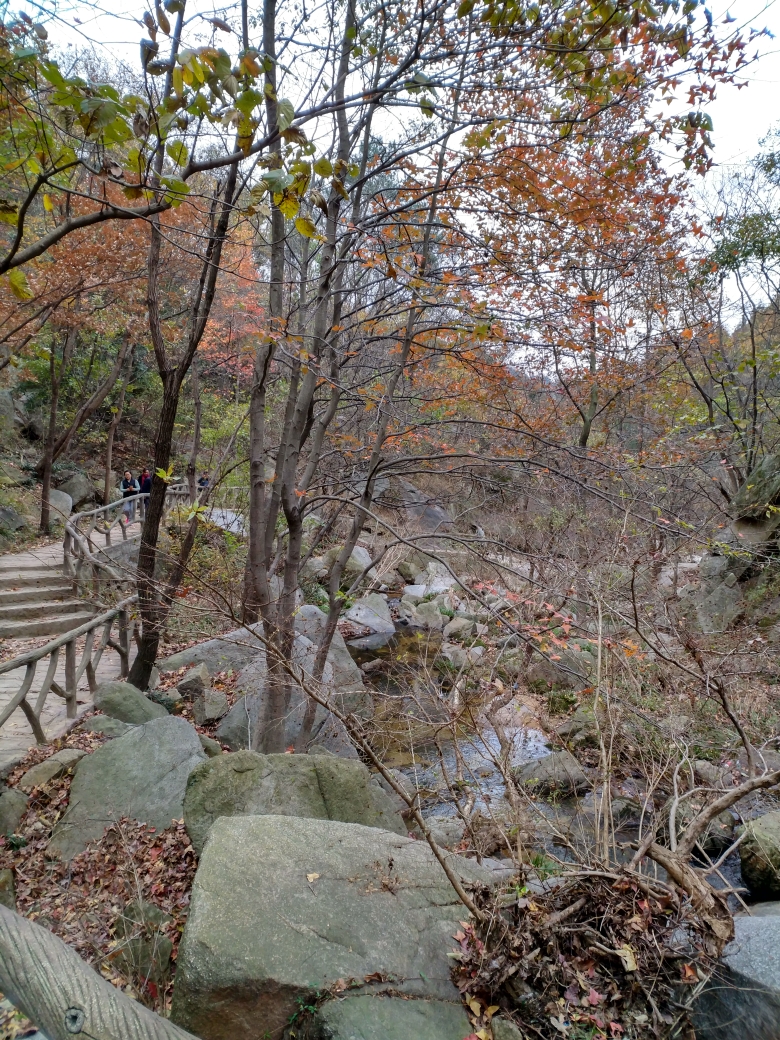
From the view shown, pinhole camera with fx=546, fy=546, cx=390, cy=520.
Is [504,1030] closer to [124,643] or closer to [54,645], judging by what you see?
[54,645]

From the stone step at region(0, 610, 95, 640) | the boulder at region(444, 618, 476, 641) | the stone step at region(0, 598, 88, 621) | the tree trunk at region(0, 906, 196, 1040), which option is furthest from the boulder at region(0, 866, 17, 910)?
the boulder at region(444, 618, 476, 641)

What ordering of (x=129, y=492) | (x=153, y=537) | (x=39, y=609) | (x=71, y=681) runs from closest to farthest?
(x=71, y=681)
(x=153, y=537)
(x=39, y=609)
(x=129, y=492)

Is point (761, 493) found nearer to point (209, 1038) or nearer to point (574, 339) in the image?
point (574, 339)

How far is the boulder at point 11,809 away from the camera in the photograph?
4.60m

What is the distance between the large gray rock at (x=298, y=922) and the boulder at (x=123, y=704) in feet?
13.7

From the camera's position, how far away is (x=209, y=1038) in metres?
2.38

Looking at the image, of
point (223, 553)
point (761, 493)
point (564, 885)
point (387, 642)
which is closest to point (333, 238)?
point (564, 885)

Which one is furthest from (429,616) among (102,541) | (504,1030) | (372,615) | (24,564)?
(504,1030)

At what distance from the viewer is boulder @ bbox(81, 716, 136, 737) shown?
247 inches

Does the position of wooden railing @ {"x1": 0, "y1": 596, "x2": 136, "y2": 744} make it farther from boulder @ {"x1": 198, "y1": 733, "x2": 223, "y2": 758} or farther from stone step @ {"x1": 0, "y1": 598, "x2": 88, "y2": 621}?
stone step @ {"x1": 0, "y1": 598, "x2": 88, "y2": 621}

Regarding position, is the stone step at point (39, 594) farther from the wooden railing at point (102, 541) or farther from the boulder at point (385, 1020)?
the boulder at point (385, 1020)

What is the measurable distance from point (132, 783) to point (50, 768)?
903mm

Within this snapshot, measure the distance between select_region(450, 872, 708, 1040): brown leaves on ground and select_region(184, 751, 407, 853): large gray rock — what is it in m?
1.76

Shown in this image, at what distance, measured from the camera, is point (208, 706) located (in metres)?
7.80
